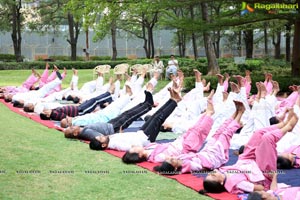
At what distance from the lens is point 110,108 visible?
320 inches

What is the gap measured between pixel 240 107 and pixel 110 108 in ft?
10.9

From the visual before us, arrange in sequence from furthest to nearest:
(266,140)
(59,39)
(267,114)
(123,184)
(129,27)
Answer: (59,39) → (129,27) → (267,114) → (123,184) → (266,140)

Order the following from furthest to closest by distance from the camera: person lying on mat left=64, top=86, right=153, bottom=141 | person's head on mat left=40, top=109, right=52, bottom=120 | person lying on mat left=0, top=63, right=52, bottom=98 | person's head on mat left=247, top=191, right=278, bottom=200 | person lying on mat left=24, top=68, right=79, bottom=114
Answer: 1. person lying on mat left=0, top=63, right=52, bottom=98
2. person lying on mat left=24, top=68, right=79, bottom=114
3. person's head on mat left=40, top=109, right=52, bottom=120
4. person lying on mat left=64, top=86, right=153, bottom=141
5. person's head on mat left=247, top=191, right=278, bottom=200

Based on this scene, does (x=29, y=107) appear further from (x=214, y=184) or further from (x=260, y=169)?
(x=260, y=169)

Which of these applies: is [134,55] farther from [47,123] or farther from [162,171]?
[162,171]

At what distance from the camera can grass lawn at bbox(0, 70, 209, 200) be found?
432 cm

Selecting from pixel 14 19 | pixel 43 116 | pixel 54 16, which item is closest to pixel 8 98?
pixel 43 116

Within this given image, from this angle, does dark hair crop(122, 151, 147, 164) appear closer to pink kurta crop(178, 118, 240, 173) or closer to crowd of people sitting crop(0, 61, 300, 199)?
crowd of people sitting crop(0, 61, 300, 199)

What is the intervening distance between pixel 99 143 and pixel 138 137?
552mm

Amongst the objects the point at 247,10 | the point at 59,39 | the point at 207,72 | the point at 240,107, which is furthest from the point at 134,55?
the point at 240,107

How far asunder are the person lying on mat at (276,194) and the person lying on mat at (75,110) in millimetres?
5615

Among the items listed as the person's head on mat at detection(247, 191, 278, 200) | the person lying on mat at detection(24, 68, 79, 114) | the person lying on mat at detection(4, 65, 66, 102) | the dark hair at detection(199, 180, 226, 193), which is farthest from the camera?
the person lying on mat at detection(4, 65, 66, 102)

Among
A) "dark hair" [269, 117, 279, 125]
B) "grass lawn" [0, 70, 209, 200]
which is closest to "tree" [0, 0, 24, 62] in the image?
"grass lawn" [0, 70, 209, 200]

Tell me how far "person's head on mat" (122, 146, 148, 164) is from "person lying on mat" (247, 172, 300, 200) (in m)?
1.91
